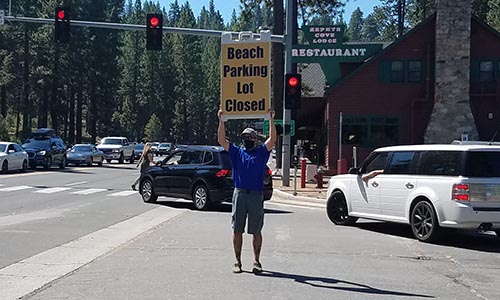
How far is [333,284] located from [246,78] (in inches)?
145

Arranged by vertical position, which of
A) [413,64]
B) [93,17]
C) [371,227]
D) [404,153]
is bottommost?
[371,227]

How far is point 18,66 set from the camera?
235ft

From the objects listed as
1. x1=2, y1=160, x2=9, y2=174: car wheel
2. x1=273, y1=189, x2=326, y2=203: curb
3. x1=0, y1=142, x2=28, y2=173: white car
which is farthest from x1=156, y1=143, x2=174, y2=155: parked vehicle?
x1=273, y1=189, x2=326, y2=203: curb

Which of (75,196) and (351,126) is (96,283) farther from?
(351,126)

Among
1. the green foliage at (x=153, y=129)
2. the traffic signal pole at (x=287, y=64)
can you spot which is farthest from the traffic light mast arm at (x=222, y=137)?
the green foliage at (x=153, y=129)

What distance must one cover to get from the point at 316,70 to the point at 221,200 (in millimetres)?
33623


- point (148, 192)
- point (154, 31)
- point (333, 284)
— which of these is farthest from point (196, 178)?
point (333, 284)

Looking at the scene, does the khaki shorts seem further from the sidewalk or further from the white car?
the white car

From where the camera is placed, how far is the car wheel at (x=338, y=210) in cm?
1595

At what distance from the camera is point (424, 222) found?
13.3 m

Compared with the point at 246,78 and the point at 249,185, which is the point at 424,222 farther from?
the point at 249,185

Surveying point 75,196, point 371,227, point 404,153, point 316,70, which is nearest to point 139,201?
point 75,196

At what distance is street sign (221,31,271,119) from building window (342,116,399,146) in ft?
82.0

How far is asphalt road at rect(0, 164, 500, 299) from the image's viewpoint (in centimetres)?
851
